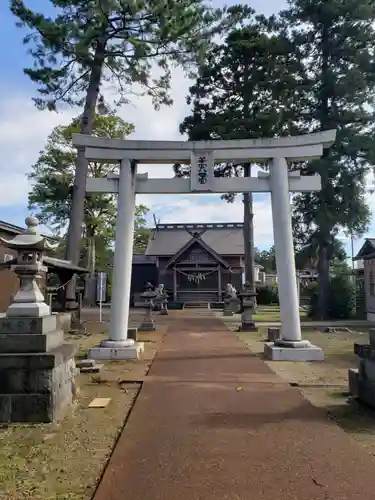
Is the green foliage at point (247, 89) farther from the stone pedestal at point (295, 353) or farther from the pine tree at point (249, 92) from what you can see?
the stone pedestal at point (295, 353)

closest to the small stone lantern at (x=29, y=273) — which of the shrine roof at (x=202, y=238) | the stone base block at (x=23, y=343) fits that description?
the stone base block at (x=23, y=343)

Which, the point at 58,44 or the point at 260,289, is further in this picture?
the point at 260,289

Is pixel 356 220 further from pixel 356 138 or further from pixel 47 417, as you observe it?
pixel 47 417

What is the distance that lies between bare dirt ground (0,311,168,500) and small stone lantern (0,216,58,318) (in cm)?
137

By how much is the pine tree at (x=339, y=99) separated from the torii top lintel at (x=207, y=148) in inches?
372

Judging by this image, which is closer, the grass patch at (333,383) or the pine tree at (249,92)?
the grass patch at (333,383)

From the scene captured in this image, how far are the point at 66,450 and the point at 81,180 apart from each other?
1309 cm

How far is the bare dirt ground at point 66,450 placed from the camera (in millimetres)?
3346

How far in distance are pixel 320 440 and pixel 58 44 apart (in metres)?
15.9

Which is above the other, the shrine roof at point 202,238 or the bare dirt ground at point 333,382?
the shrine roof at point 202,238

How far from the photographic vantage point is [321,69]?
20.2 m

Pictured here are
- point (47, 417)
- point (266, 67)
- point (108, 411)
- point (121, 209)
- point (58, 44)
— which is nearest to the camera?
point (47, 417)

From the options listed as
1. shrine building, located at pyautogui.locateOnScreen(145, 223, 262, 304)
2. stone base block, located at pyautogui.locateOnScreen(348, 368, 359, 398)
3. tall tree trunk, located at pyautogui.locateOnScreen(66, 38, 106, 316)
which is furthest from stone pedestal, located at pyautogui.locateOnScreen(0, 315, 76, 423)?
shrine building, located at pyautogui.locateOnScreen(145, 223, 262, 304)

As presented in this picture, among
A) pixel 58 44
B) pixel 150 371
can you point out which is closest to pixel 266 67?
pixel 58 44
